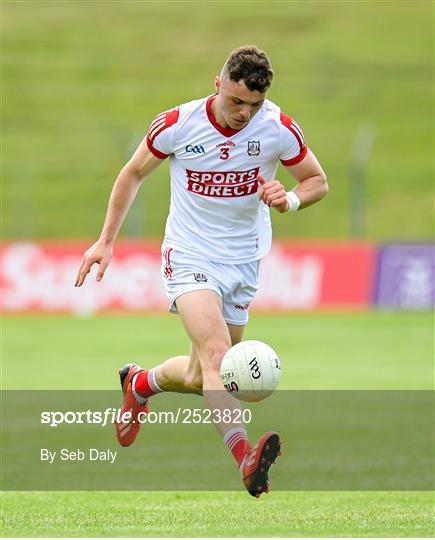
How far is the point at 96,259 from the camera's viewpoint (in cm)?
829

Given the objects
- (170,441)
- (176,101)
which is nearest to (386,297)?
(170,441)

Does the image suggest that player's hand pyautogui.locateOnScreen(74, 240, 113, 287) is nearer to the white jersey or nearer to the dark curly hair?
the white jersey

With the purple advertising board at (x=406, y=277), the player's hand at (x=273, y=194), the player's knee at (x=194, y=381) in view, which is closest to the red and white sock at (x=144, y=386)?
the player's knee at (x=194, y=381)

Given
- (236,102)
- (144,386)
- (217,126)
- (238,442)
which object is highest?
(236,102)

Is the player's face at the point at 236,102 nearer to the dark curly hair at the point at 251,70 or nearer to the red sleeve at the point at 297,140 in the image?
the dark curly hair at the point at 251,70

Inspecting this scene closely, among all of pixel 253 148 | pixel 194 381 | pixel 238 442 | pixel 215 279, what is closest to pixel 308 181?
pixel 253 148

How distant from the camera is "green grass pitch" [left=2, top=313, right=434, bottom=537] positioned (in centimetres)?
735

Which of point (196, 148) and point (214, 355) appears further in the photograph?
point (196, 148)

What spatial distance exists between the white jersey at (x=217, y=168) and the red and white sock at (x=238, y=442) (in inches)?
44.3

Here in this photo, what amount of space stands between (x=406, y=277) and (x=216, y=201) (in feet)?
58.3

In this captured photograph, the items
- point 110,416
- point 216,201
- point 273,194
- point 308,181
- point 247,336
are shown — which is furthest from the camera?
point 247,336

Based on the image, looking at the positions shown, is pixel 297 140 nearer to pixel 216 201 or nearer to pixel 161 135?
pixel 216 201

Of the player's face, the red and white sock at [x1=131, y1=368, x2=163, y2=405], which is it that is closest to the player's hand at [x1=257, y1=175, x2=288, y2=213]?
the player's face

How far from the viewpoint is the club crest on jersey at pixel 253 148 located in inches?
321
